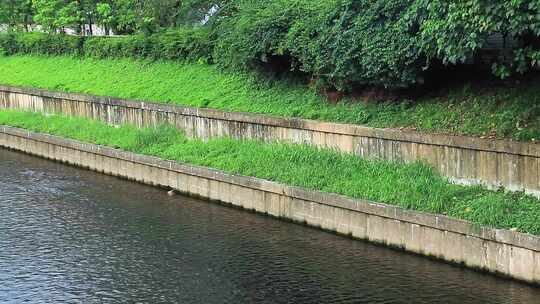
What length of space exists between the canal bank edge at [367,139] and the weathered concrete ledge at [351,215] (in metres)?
1.50

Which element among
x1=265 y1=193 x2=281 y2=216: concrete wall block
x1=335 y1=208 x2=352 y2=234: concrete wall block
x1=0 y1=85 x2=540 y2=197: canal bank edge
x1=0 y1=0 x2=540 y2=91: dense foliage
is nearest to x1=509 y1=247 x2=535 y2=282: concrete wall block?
x1=0 y1=85 x2=540 y2=197: canal bank edge

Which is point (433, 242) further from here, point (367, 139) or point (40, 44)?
point (40, 44)

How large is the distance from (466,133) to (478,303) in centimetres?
425

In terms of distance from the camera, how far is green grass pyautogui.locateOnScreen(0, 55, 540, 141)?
14781mm

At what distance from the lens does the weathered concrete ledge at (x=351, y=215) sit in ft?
40.3

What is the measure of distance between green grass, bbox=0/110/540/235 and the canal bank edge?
0.24 metres

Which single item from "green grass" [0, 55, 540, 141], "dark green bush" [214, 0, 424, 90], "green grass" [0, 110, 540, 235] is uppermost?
"dark green bush" [214, 0, 424, 90]

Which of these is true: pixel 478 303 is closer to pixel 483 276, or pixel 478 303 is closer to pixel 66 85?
pixel 483 276

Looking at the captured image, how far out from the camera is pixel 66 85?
29312mm

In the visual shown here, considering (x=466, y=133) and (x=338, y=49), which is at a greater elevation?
(x=338, y=49)

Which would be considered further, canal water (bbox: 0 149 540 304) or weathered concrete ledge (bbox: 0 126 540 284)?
weathered concrete ledge (bbox: 0 126 540 284)

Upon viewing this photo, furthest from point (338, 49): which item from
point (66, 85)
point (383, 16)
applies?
point (66, 85)

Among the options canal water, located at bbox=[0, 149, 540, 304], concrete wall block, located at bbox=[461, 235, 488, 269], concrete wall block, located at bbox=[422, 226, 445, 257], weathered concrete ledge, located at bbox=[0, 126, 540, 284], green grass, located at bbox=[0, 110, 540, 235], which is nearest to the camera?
canal water, located at bbox=[0, 149, 540, 304]

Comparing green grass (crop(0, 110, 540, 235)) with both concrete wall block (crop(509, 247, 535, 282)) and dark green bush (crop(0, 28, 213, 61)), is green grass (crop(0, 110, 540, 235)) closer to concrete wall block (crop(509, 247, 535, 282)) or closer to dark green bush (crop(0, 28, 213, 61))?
concrete wall block (crop(509, 247, 535, 282))
